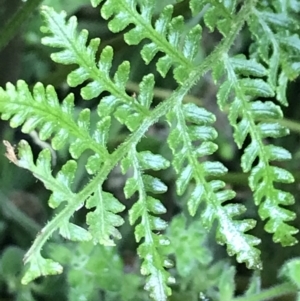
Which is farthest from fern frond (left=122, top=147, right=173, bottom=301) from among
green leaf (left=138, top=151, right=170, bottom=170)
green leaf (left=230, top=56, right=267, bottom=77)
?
green leaf (left=230, top=56, right=267, bottom=77)

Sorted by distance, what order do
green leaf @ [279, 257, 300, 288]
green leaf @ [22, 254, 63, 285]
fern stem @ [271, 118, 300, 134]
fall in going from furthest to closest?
fern stem @ [271, 118, 300, 134] < green leaf @ [279, 257, 300, 288] < green leaf @ [22, 254, 63, 285]

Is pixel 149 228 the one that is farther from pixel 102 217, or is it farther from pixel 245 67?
pixel 245 67

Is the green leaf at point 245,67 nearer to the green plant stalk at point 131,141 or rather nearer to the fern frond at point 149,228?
the green plant stalk at point 131,141

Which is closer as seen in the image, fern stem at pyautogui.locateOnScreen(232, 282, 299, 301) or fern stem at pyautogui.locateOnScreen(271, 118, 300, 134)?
fern stem at pyautogui.locateOnScreen(232, 282, 299, 301)

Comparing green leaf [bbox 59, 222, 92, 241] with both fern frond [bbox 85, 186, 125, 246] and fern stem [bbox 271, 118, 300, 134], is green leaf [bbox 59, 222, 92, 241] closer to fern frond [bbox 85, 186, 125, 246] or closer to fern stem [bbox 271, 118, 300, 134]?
fern frond [bbox 85, 186, 125, 246]

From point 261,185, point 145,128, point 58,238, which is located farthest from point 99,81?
point 58,238

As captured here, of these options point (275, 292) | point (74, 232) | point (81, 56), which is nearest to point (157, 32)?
point (81, 56)
